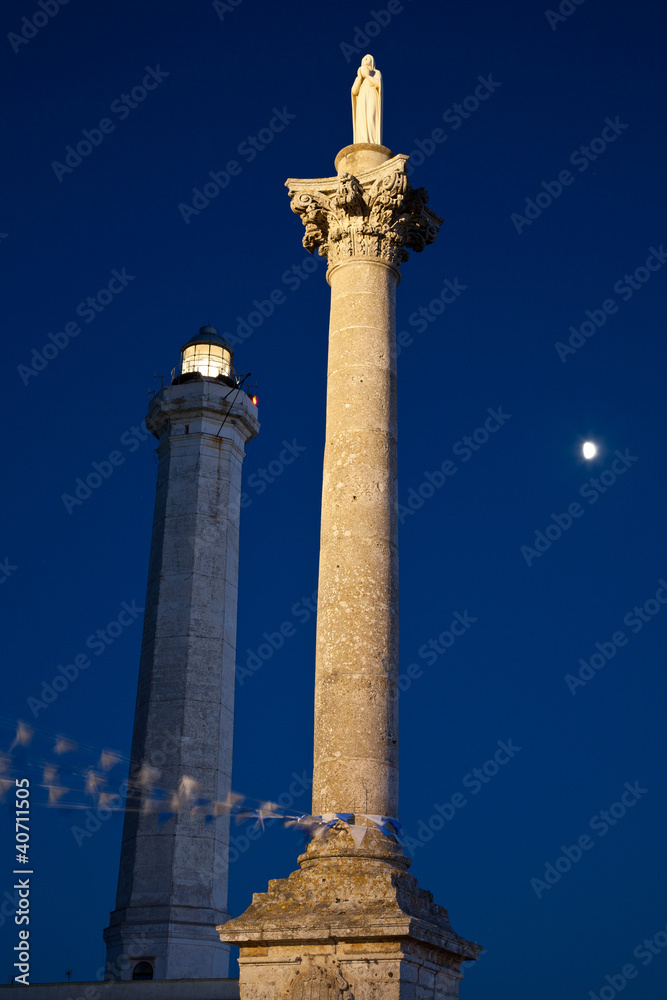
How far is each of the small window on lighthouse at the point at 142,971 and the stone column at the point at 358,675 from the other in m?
17.1

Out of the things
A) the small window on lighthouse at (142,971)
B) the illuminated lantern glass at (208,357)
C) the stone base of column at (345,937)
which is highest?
the illuminated lantern glass at (208,357)

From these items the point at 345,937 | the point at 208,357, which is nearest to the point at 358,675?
the point at 345,937

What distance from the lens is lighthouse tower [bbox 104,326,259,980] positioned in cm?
2644

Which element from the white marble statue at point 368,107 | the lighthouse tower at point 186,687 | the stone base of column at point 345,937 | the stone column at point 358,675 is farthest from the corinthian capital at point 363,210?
the lighthouse tower at point 186,687

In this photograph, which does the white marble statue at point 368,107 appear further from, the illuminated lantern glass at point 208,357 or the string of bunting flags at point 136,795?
the illuminated lantern glass at point 208,357

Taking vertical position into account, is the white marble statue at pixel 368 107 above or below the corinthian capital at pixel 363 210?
above

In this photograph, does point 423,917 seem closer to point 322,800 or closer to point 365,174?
point 322,800

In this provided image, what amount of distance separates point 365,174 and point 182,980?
1604cm

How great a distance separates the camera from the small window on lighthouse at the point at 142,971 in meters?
26.0

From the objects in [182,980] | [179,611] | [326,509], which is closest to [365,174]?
[326,509]

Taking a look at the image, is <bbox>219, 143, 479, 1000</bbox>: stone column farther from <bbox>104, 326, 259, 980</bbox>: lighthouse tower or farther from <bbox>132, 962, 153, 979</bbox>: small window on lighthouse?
<bbox>132, 962, 153, 979</bbox>: small window on lighthouse

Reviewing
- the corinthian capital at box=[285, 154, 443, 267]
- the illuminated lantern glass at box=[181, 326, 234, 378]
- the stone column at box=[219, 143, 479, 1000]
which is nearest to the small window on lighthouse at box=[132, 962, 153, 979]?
the illuminated lantern glass at box=[181, 326, 234, 378]

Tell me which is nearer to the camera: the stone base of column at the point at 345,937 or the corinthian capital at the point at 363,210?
the stone base of column at the point at 345,937

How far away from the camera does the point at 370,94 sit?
1454 cm
